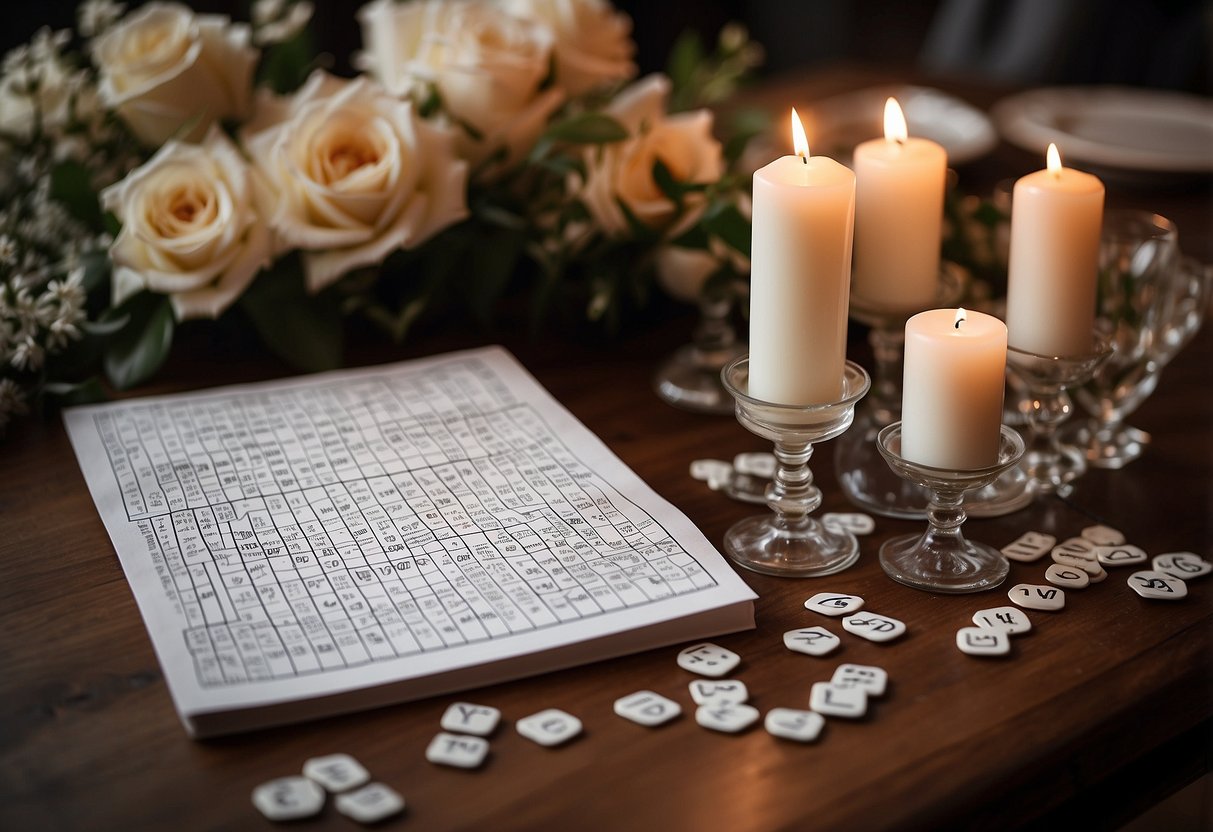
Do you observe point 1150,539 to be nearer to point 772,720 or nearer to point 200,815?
point 772,720

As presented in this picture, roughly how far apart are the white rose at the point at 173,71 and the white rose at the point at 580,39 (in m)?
0.29

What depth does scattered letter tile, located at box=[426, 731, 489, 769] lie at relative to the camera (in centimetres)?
64

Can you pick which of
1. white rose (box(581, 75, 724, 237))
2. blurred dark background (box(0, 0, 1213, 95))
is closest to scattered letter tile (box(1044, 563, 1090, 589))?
white rose (box(581, 75, 724, 237))

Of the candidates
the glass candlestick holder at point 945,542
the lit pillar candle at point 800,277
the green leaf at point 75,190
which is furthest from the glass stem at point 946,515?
the green leaf at point 75,190

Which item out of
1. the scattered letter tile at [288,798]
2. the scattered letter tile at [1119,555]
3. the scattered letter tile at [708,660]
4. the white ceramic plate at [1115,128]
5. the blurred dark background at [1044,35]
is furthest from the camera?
the blurred dark background at [1044,35]

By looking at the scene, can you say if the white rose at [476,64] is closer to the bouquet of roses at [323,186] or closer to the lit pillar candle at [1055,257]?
Result: the bouquet of roses at [323,186]

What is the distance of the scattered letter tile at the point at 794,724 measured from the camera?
659mm

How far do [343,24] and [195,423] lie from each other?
6.41ft

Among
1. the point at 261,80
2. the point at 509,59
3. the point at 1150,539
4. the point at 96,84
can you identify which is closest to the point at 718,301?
the point at 509,59

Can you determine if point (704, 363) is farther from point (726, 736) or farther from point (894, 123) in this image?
point (726, 736)

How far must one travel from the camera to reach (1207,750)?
76 centimetres

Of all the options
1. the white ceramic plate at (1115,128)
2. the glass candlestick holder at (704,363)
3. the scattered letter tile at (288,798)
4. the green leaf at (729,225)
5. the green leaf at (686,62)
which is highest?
the green leaf at (686,62)

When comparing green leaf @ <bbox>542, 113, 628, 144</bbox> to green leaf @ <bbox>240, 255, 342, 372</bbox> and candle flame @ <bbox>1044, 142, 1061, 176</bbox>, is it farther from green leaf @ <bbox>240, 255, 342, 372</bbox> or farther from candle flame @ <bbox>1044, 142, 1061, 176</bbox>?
candle flame @ <bbox>1044, 142, 1061, 176</bbox>

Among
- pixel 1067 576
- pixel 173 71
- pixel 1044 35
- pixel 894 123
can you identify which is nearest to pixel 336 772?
pixel 1067 576
